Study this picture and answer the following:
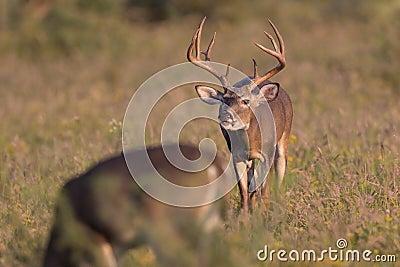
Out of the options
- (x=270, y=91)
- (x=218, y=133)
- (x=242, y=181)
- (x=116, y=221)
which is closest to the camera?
(x=116, y=221)

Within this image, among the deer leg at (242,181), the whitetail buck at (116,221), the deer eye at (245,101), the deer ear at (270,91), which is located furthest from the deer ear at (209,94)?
the whitetail buck at (116,221)

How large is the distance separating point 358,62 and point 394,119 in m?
6.71

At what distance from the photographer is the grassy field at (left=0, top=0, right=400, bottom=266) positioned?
220 inches

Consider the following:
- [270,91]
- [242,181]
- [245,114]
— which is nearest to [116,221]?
[242,181]

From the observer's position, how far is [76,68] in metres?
19.0

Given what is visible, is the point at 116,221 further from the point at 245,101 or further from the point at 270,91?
the point at 270,91

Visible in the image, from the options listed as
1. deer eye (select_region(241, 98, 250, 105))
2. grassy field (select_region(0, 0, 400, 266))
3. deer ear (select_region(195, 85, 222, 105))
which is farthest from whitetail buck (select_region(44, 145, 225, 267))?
deer ear (select_region(195, 85, 222, 105))

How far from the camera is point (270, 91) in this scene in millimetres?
7438

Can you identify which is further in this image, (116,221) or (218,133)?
(218,133)

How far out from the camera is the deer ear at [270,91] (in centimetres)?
737

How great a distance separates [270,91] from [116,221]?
3300 mm

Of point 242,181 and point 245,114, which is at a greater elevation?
point 245,114

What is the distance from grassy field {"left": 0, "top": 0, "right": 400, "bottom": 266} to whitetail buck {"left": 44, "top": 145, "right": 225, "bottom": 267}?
0.71ft

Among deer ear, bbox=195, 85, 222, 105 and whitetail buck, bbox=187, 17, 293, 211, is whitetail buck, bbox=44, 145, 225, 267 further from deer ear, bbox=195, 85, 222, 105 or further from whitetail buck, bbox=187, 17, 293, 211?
deer ear, bbox=195, 85, 222, 105
